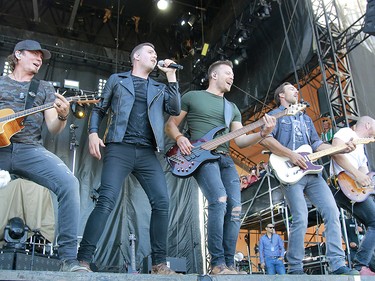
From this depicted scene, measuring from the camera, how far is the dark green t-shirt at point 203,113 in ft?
12.2

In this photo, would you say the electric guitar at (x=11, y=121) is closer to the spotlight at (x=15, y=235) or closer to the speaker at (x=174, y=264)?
the spotlight at (x=15, y=235)

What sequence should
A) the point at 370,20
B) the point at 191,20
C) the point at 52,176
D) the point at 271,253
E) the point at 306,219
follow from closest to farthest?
the point at 52,176, the point at 306,219, the point at 370,20, the point at 271,253, the point at 191,20

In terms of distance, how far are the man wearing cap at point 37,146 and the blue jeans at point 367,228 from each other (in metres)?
2.68

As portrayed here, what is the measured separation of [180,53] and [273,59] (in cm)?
375

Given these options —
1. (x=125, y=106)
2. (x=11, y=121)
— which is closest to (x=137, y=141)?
(x=125, y=106)

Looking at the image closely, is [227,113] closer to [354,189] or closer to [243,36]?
[354,189]

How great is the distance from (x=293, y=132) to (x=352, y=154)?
30.5 inches

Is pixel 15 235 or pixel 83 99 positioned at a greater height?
pixel 83 99

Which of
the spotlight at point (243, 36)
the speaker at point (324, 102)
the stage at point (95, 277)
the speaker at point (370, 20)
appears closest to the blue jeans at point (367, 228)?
the stage at point (95, 277)

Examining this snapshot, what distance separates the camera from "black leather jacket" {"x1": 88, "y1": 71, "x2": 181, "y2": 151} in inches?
134

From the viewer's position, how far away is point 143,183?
3.36m

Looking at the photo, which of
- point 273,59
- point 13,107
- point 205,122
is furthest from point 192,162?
point 273,59

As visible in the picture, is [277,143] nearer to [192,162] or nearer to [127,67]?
[192,162]

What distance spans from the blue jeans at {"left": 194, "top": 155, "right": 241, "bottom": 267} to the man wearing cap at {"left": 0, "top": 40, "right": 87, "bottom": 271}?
1002 millimetres
